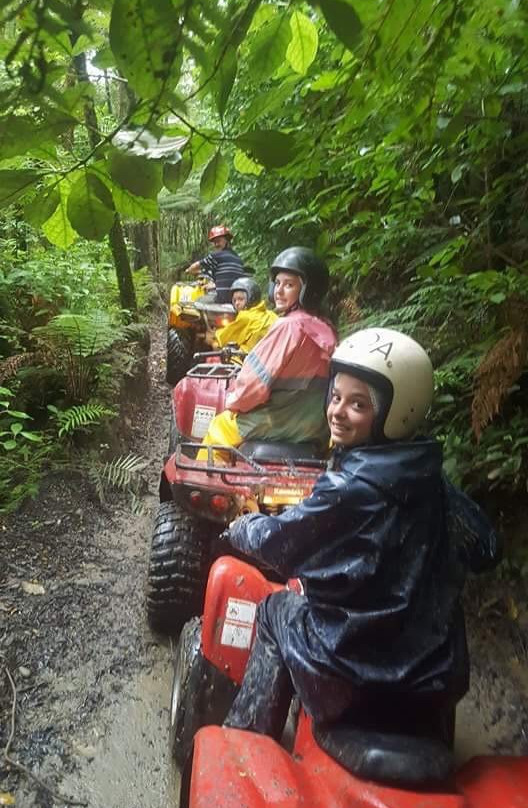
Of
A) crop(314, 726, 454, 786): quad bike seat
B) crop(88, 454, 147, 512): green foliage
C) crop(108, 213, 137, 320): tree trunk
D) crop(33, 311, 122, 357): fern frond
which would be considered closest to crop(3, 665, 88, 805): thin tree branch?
crop(314, 726, 454, 786): quad bike seat

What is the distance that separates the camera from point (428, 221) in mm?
4004

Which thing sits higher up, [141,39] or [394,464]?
[141,39]

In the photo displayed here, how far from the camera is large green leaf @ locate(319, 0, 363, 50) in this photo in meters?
0.74

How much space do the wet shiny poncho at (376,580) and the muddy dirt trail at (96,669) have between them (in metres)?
1.15

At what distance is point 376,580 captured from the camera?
1529mm

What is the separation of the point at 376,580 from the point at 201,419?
8.18ft

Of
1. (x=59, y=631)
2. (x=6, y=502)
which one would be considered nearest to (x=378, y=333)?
(x=59, y=631)

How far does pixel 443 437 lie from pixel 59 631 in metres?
2.31

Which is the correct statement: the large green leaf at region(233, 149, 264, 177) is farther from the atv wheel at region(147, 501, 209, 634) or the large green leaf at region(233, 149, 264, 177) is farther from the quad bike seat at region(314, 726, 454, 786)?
the atv wheel at region(147, 501, 209, 634)

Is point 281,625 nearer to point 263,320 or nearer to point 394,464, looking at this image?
point 394,464

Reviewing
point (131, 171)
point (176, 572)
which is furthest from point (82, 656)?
point (131, 171)

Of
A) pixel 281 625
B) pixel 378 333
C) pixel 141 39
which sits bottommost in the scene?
pixel 281 625

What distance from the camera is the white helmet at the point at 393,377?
165 cm

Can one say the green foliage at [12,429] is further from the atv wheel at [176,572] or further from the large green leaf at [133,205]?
the large green leaf at [133,205]
